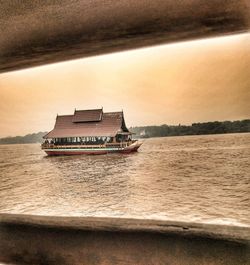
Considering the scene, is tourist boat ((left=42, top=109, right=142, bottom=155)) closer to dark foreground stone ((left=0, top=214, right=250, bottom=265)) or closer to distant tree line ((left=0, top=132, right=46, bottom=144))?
distant tree line ((left=0, top=132, right=46, bottom=144))

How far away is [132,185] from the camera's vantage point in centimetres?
425

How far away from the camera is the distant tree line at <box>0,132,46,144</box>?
12.0 ft

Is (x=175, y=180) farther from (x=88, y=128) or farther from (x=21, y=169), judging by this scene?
(x=21, y=169)

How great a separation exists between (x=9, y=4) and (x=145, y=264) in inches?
46.8

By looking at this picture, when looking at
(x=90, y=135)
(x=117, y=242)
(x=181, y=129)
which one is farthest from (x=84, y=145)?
(x=117, y=242)

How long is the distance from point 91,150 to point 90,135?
0.31 metres

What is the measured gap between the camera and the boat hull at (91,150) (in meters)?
4.03

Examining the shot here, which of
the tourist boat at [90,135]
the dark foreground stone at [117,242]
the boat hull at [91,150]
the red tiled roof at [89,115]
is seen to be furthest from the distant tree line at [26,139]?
the dark foreground stone at [117,242]

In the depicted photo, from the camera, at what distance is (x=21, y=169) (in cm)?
473

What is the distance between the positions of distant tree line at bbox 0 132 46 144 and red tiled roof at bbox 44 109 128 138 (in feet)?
0.34

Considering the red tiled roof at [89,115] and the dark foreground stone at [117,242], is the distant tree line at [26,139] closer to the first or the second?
the red tiled roof at [89,115]

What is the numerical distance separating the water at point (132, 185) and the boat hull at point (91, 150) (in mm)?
88

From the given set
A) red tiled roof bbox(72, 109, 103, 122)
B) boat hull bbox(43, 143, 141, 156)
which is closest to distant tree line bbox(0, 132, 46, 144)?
boat hull bbox(43, 143, 141, 156)

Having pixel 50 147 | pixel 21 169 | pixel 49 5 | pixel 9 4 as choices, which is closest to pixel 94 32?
pixel 49 5
